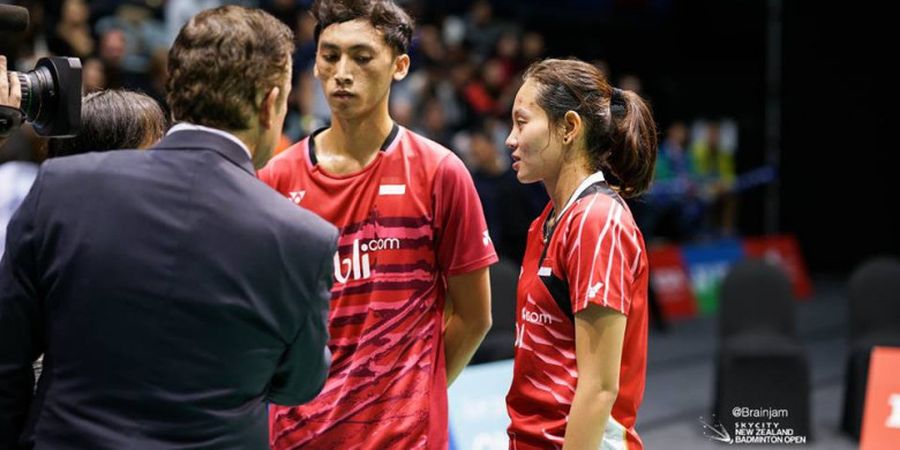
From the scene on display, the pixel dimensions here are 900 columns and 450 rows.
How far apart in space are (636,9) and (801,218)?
10.9 ft

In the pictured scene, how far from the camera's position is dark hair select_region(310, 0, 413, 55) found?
9.16ft

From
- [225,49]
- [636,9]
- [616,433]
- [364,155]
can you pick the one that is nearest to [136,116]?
[364,155]

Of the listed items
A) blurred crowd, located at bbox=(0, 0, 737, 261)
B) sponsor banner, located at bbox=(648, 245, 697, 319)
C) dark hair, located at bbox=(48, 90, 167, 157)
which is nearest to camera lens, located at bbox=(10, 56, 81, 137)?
dark hair, located at bbox=(48, 90, 167, 157)

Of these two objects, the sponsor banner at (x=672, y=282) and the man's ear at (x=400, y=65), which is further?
the sponsor banner at (x=672, y=282)

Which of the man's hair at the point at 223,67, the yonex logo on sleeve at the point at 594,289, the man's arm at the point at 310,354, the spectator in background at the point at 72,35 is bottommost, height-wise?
the spectator in background at the point at 72,35

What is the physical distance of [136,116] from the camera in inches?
105

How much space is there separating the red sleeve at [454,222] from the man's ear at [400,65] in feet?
0.77

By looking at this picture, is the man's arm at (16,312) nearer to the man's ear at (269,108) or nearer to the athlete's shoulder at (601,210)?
the man's ear at (269,108)

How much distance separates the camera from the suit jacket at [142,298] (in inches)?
77.4

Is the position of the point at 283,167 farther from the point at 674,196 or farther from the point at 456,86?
the point at 674,196

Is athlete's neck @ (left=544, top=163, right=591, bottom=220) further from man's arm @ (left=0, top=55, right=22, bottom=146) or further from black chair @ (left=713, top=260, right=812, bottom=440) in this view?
black chair @ (left=713, top=260, right=812, bottom=440)

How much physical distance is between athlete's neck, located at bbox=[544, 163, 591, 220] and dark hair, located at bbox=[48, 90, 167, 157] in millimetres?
909

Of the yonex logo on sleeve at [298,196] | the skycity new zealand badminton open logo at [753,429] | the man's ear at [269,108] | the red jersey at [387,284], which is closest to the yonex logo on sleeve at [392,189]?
the red jersey at [387,284]

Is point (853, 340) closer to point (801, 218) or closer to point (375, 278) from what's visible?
point (375, 278)
